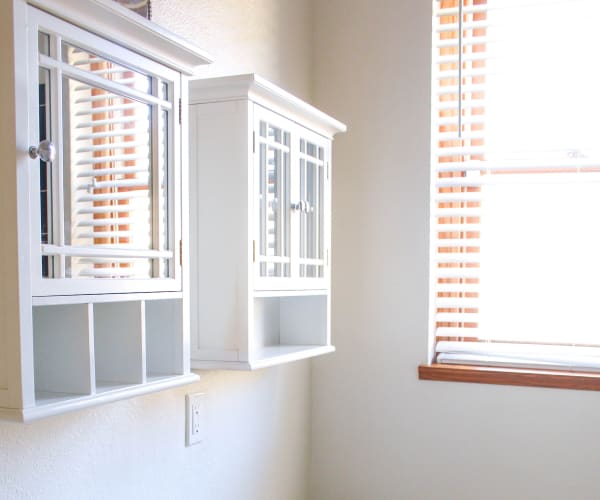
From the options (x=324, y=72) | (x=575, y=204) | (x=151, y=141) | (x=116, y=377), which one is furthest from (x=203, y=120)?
(x=575, y=204)

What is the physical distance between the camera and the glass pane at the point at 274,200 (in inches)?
58.2

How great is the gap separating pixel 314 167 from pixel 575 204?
0.86 m

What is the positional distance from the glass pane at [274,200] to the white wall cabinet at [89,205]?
0.98 feet

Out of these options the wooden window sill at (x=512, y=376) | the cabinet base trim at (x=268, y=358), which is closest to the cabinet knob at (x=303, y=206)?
the cabinet base trim at (x=268, y=358)

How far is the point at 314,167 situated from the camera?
68.5 inches

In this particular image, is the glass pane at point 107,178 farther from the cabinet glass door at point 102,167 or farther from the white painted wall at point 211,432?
the white painted wall at point 211,432

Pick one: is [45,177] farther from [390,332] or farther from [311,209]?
[390,332]

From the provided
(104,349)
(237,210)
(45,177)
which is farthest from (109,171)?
(237,210)

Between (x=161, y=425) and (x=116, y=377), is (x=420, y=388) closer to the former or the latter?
(x=161, y=425)

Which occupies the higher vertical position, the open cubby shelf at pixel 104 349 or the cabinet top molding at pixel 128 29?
the cabinet top molding at pixel 128 29

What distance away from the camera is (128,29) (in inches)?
39.9

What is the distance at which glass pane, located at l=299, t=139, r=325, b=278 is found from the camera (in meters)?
1.67

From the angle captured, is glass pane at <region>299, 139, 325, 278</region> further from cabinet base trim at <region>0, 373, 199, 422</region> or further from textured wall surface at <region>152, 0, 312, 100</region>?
cabinet base trim at <region>0, 373, 199, 422</region>

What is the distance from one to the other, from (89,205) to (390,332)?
1.37 meters
